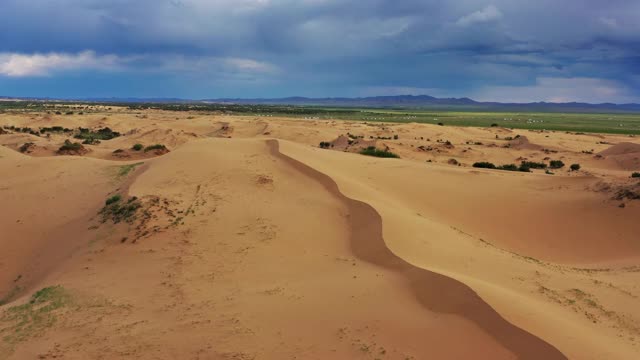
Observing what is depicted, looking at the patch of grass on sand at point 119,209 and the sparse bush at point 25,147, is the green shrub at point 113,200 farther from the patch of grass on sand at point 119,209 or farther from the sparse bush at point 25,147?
the sparse bush at point 25,147

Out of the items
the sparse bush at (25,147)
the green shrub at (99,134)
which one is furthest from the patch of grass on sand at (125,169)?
the green shrub at (99,134)

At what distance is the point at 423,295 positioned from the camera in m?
7.34

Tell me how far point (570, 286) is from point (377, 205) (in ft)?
15.7

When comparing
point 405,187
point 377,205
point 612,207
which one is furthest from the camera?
point 405,187

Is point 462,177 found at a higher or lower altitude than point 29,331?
higher

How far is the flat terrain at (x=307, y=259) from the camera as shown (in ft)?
21.7

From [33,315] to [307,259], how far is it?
15.5ft

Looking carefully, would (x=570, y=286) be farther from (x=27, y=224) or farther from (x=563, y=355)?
(x=27, y=224)

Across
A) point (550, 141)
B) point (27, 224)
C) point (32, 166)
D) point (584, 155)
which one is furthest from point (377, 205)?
point (550, 141)

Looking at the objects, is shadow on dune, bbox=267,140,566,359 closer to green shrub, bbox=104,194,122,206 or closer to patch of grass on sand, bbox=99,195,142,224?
patch of grass on sand, bbox=99,195,142,224

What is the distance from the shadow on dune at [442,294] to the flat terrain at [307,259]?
0.03m

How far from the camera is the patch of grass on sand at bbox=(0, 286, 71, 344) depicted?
763 cm

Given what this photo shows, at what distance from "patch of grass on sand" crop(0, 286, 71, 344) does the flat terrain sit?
0.04 m

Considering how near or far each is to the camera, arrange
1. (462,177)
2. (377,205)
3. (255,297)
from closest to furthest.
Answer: (255,297), (377,205), (462,177)
